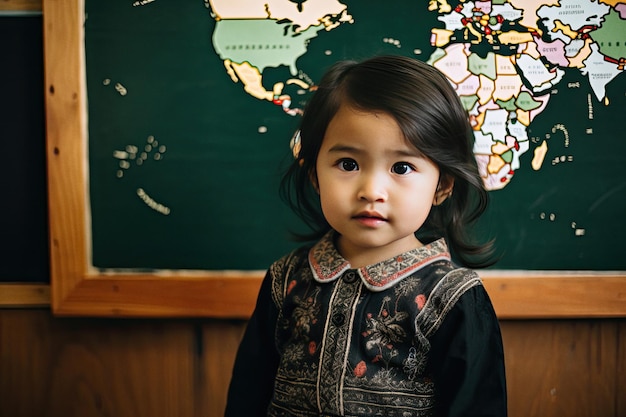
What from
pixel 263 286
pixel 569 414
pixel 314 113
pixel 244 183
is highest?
pixel 314 113

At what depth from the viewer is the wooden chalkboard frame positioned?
1391 millimetres

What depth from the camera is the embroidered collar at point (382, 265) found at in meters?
1.02

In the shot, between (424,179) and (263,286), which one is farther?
(263,286)

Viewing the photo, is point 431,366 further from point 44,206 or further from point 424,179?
point 44,206

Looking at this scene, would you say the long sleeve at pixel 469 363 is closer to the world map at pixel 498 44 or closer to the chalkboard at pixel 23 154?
the world map at pixel 498 44

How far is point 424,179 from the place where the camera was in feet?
3.26

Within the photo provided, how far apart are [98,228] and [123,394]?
17.4 inches

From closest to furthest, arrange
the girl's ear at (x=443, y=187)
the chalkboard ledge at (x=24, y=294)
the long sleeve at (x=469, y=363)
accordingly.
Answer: the long sleeve at (x=469, y=363)
the girl's ear at (x=443, y=187)
the chalkboard ledge at (x=24, y=294)

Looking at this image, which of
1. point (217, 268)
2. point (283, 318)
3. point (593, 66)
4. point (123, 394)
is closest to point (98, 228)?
point (217, 268)

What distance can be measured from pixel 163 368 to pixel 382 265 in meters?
0.76

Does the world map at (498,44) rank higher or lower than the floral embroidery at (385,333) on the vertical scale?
higher

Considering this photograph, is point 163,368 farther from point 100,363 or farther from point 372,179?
point 372,179

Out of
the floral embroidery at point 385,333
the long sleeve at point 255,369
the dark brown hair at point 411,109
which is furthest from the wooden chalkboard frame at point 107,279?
the floral embroidery at point 385,333

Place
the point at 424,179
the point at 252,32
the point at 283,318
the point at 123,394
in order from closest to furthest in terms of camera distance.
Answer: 1. the point at 424,179
2. the point at 283,318
3. the point at 252,32
4. the point at 123,394
